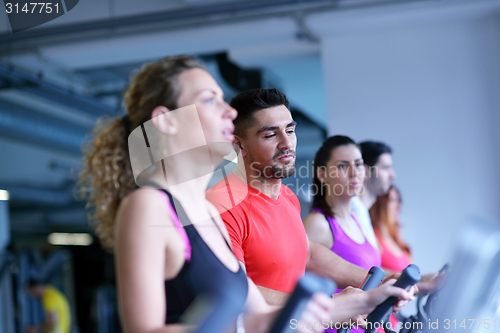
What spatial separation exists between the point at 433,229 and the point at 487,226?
3343 mm

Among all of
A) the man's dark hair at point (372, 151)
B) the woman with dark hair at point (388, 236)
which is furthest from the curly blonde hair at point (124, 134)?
the woman with dark hair at point (388, 236)

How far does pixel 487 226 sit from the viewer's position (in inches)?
33.8

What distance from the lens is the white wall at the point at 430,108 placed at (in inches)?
157

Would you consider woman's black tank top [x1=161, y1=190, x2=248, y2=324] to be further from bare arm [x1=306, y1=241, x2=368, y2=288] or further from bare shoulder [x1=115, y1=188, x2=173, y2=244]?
bare arm [x1=306, y1=241, x2=368, y2=288]

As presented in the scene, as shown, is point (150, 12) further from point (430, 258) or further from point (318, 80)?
point (430, 258)

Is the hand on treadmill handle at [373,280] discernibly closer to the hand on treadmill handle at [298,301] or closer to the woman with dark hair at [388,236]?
the hand on treadmill handle at [298,301]

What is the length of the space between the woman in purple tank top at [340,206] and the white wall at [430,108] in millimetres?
2152

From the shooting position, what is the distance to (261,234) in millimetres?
1568

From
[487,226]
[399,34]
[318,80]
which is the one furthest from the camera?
[318,80]

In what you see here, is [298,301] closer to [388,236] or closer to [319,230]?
[319,230]

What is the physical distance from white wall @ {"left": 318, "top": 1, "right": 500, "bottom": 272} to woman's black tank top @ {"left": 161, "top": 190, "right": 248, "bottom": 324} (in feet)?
10.9

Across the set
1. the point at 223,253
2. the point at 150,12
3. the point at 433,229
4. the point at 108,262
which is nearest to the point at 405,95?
the point at 433,229

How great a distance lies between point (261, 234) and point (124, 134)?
68 cm

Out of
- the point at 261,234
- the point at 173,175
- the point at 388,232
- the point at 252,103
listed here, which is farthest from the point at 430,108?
the point at 173,175
